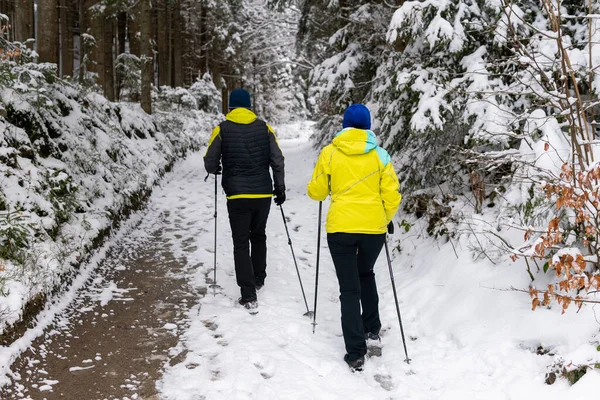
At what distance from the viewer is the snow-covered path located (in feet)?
12.4

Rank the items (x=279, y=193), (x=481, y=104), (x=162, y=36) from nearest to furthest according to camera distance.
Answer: (x=279, y=193), (x=481, y=104), (x=162, y=36)

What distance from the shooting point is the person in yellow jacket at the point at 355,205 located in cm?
423

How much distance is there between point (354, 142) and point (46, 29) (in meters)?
7.78

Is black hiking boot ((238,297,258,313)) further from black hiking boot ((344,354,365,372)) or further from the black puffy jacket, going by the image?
black hiking boot ((344,354,365,372))

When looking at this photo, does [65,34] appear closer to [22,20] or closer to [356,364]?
[22,20]

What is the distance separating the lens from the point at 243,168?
5.45 meters

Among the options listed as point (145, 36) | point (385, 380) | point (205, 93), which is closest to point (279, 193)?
point (385, 380)

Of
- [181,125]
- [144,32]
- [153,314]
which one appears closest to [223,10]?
[181,125]

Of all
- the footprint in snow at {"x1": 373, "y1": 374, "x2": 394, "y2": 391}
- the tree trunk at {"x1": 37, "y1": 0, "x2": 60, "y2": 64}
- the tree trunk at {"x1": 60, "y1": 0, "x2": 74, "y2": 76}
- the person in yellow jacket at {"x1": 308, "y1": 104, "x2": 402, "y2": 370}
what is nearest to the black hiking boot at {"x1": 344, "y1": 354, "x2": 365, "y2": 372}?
the person in yellow jacket at {"x1": 308, "y1": 104, "x2": 402, "y2": 370}

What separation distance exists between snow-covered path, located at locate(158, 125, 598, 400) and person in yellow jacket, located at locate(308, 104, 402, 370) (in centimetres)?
38

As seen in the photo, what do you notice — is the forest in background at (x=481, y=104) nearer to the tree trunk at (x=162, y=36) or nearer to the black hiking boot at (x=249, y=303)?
the black hiking boot at (x=249, y=303)

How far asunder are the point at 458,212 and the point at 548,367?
3021 mm

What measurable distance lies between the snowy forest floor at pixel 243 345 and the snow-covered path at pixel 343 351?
12 millimetres

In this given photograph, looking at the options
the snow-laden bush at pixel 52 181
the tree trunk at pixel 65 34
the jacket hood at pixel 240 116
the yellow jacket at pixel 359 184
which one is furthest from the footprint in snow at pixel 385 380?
the tree trunk at pixel 65 34
